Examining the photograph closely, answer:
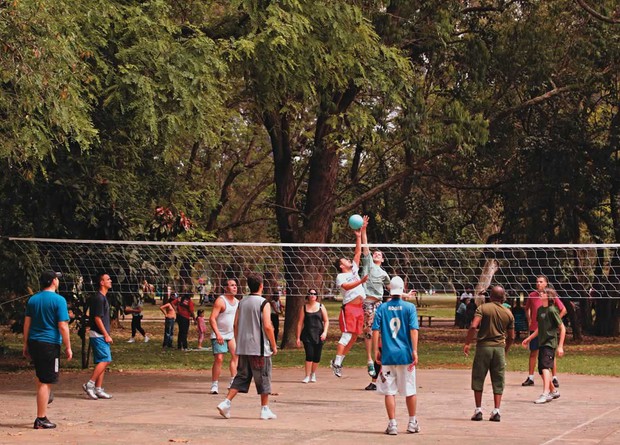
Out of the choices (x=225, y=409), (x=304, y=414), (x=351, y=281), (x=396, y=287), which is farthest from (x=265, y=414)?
(x=351, y=281)

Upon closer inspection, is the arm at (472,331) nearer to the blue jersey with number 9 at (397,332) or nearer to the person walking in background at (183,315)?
the blue jersey with number 9 at (397,332)

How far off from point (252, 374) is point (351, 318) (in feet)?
14.9

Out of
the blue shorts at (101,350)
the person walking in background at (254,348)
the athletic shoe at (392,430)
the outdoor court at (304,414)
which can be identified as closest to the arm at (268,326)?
the person walking in background at (254,348)

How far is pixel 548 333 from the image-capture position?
54.1 ft

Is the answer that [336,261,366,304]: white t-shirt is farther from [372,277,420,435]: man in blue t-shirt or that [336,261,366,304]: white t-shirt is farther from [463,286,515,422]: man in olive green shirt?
[372,277,420,435]: man in blue t-shirt

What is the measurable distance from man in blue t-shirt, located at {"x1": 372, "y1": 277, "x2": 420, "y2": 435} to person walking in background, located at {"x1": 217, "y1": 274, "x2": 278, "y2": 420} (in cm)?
166

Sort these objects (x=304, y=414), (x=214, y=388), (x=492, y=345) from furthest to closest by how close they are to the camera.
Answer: (x=214, y=388) < (x=304, y=414) < (x=492, y=345)

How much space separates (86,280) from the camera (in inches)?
882

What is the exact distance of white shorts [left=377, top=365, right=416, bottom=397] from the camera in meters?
12.9

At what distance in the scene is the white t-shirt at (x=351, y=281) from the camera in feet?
58.9

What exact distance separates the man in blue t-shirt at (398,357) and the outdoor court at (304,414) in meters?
0.32

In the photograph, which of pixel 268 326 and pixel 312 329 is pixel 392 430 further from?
pixel 312 329

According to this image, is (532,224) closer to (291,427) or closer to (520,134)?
(520,134)

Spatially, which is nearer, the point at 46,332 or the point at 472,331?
the point at 46,332
